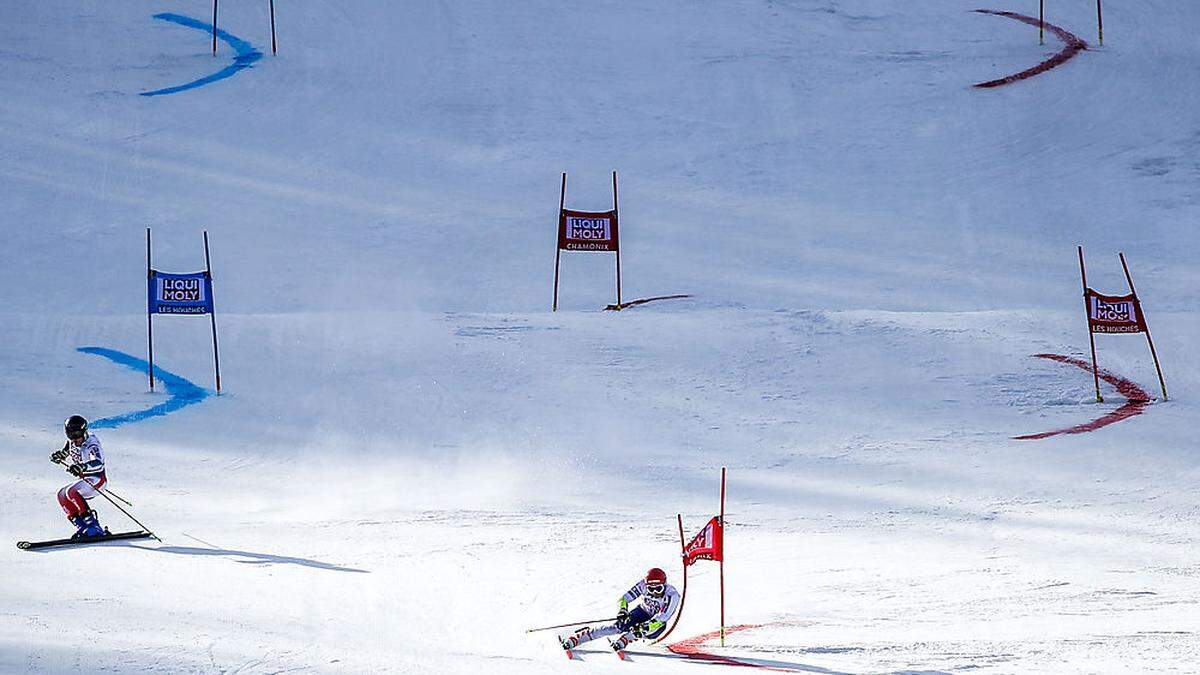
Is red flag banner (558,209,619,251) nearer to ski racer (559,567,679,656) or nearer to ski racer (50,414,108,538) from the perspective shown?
ski racer (50,414,108,538)

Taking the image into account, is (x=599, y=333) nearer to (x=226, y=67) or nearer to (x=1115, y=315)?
(x=1115, y=315)

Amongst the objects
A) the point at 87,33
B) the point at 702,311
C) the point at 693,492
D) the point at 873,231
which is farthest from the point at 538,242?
the point at 87,33

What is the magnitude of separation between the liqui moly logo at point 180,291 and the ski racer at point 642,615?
6531 millimetres

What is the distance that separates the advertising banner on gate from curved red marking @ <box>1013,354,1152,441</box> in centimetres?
708

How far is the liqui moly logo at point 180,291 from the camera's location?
1288cm

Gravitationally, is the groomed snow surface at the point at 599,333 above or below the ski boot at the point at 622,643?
above

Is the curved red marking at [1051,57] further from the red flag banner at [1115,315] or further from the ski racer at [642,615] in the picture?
the ski racer at [642,615]

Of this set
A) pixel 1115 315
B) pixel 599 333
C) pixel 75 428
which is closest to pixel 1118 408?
pixel 1115 315

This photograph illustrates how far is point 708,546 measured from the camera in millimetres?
7691

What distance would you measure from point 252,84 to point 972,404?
1344 cm

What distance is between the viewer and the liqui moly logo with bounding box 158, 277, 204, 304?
42.2 feet

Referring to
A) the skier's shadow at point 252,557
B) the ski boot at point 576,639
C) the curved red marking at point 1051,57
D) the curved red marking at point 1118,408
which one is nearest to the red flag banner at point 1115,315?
the curved red marking at point 1118,408

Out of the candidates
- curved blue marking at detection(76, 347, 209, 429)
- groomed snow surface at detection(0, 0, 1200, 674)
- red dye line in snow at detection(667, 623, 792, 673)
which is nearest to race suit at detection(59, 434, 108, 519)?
groomed snow surface at detection(0, 0, 1200, 674)

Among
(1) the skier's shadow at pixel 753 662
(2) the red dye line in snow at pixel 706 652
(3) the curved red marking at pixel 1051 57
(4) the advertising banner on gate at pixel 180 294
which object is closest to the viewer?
(1) the skier's shadow at pixel 753 662
